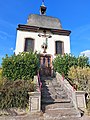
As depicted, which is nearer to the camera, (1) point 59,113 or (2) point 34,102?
(1) point 59,113

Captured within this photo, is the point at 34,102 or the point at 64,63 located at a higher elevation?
the point at 64,63

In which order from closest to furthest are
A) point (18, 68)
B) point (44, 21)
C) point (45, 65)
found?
point (18, 68) < point (45, 65) < point (44, 21)

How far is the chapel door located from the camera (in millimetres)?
14115

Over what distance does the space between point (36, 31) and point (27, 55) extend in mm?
5416

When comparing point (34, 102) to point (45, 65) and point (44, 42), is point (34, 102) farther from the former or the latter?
point (44, 42)

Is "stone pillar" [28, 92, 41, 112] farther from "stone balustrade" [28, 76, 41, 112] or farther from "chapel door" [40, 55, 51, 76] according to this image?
"chapel door" [40, 55, 51, 76]

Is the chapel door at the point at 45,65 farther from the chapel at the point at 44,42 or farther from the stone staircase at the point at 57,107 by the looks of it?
the stone staircase at the point at 57,107

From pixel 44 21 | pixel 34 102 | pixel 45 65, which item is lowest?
pixel 34 102

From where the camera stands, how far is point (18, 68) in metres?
10.2

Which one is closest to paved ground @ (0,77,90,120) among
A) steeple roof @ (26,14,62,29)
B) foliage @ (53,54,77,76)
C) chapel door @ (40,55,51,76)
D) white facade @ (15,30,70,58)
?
foliage @ (53,54,77,76)

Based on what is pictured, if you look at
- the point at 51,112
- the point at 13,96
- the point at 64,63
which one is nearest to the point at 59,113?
the point at 51,112

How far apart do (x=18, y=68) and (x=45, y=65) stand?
489cm

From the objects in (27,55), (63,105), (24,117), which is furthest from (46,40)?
(24,117)

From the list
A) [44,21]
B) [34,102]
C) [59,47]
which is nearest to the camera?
[34,102]
